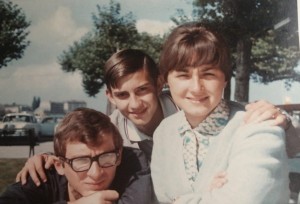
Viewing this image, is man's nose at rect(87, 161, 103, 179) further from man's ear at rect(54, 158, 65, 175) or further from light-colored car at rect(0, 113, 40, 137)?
light-colored car at rect(0, 113, 40, 137)

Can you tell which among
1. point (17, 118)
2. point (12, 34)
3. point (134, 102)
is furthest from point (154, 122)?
point (12, 34)

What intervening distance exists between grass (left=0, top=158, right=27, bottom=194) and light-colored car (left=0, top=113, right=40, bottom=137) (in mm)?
109

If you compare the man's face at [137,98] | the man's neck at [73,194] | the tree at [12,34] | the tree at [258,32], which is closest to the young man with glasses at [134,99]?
the man's face at [137,98]

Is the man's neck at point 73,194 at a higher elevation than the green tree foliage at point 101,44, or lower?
lower

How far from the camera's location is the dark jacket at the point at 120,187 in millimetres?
1200

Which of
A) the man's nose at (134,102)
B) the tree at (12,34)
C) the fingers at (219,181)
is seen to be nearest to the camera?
the fingers at (219,181)

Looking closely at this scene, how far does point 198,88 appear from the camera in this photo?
3.92ft

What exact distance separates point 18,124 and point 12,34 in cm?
35

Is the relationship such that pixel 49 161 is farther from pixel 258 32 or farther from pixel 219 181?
pixel 258 32

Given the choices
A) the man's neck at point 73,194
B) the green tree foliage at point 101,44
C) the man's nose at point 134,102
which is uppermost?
the green tree foliage at point 101,44

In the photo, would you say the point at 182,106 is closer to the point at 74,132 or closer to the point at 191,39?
the point at 191,39

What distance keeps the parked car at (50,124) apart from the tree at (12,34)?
0.30 metres

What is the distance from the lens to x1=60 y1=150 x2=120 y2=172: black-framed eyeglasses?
1215 mm

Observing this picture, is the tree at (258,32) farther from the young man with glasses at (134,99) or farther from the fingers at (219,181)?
the fingers at (219,181)
